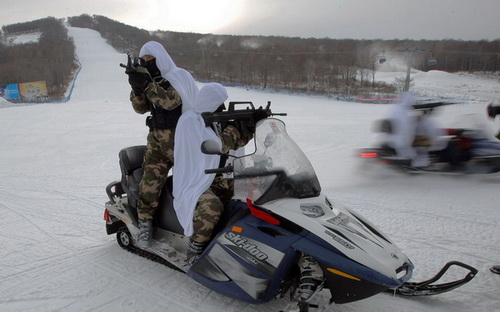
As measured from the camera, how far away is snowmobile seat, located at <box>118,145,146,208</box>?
345 cm

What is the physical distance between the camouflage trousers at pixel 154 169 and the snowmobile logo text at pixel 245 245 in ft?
3.17

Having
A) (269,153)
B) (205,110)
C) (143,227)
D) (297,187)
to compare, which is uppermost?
(205,110)

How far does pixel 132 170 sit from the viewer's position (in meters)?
3.59

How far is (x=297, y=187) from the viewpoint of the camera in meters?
2.48

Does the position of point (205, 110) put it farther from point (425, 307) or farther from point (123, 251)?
point (425, 307)

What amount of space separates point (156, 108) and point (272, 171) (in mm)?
1430

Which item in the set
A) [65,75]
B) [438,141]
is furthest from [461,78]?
[65,75]

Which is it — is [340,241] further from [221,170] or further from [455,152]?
[455,152]

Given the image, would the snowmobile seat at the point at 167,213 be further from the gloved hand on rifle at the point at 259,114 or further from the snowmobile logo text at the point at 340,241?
the snowmobile logo text at the point at 340,241

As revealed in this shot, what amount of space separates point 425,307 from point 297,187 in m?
1.26

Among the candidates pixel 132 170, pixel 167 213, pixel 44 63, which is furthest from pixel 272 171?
pixel 44 63

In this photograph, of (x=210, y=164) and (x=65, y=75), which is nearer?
(x=210, y=164)

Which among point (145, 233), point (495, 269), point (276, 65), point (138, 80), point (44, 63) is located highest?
point (44, 63)

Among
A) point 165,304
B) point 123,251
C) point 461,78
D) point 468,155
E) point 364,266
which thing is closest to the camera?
point 364,266
